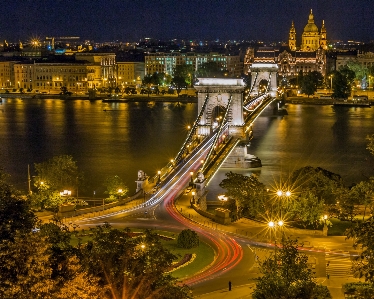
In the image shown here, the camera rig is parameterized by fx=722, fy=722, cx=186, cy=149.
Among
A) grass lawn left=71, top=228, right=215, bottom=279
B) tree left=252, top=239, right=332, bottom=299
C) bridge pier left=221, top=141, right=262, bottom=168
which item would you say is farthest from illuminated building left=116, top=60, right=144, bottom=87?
tree left=252, top=239, right=332, bottom=299

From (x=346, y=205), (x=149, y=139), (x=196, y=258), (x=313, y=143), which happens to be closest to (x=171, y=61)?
(x=149, y=139)

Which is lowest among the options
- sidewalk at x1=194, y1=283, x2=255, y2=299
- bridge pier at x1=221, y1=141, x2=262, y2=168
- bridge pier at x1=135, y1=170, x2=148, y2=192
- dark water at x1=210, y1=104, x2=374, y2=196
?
dark water at x1=210, y1=104, x2=374, y2=196

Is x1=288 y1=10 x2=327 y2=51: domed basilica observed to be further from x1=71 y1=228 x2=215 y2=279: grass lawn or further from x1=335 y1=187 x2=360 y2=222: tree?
x1=71 y1=228 x2=215 y2=279: grass lawn

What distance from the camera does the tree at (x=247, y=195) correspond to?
11.3m

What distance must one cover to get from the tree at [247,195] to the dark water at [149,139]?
2.06 m

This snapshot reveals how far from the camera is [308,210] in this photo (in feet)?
33.7

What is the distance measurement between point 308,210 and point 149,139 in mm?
14520

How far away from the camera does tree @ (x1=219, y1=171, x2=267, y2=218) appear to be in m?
11.3

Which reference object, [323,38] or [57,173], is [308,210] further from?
[323,38]

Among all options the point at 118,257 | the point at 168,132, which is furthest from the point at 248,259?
the point at 168,132

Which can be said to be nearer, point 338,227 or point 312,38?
point 338,227

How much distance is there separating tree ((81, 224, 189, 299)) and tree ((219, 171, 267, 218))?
543 centimetres

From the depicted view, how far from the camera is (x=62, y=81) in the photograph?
5034 centimetres

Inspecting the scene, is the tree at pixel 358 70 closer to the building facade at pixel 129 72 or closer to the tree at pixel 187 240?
the building facade at pixel 129 72
